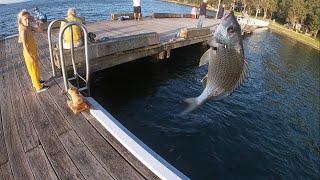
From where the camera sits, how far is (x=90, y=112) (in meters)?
7.02

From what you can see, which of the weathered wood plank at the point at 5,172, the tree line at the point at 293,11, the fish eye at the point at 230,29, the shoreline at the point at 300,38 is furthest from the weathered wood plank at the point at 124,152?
the shoreline at the point at 300,38

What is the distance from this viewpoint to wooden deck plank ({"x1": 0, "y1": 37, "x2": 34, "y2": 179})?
5154mm

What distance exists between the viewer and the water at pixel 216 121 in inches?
426

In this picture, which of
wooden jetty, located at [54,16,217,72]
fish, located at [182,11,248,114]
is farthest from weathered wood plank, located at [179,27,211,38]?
fish, located at [182,11,248,114]

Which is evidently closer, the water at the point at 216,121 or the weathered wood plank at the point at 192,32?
the water at the point at 216,121

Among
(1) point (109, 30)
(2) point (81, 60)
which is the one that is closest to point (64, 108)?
(2) point (81, 60)

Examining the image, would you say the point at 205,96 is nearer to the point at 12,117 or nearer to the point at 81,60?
the point at 12,117

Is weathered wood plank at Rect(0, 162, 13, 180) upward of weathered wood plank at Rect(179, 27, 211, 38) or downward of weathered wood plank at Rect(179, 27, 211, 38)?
downward

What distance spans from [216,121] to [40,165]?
9.56 meters

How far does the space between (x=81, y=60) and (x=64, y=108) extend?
15.1ft

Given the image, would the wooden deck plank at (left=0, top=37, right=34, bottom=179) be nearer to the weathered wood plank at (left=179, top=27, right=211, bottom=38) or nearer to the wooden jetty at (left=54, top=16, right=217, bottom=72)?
the wooden jetty at (left=54, top=16, right=217, bottom=72)

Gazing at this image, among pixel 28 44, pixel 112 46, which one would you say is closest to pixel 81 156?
pixel 28 44

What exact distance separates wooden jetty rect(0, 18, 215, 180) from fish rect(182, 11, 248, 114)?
1833 millimetres

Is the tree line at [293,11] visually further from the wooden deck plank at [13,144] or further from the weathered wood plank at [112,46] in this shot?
the wooden deck plank at [13,144]
